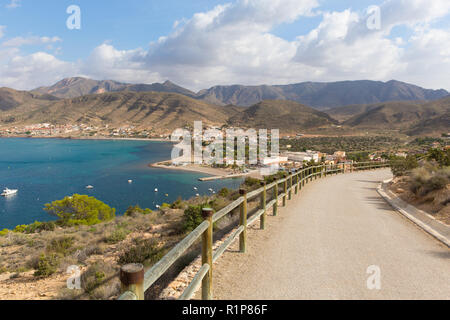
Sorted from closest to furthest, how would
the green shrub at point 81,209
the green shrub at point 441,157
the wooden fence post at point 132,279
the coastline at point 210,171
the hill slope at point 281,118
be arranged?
1. the wooden fence post at point 132,279
2. the green shrub at point 441,157
3. the green shrub at point 81,209
4. the coastline at point 210,171
5. the hill slope at point 281,118

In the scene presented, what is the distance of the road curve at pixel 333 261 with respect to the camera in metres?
3.91

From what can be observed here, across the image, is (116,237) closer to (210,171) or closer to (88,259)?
(88,259)

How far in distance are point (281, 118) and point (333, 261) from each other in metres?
142

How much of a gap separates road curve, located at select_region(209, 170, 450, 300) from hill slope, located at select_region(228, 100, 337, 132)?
12676 centimetres

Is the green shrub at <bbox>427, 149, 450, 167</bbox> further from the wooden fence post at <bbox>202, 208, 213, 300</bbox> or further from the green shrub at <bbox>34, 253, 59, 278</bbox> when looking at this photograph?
the green shrub at <bbox>34, 253, 59, 278</bbox>

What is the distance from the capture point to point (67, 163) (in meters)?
92.6

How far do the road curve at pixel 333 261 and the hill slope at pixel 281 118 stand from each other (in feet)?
416

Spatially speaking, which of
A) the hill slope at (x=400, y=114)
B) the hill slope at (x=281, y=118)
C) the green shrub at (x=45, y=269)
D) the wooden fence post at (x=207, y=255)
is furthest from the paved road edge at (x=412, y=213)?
the hill slope at (x=400, y=114)

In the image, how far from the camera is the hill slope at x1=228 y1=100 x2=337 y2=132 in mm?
136500

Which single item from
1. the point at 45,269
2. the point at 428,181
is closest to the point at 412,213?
the point at 428,181

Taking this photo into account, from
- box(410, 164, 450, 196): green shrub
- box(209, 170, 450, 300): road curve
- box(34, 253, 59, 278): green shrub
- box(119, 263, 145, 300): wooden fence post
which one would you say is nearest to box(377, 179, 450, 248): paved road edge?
box(209, 170, 450, 300): road curve

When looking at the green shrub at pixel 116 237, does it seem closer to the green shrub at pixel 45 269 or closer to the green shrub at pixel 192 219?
the green shrub at pixel 192 219

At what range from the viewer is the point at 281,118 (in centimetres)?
14362
